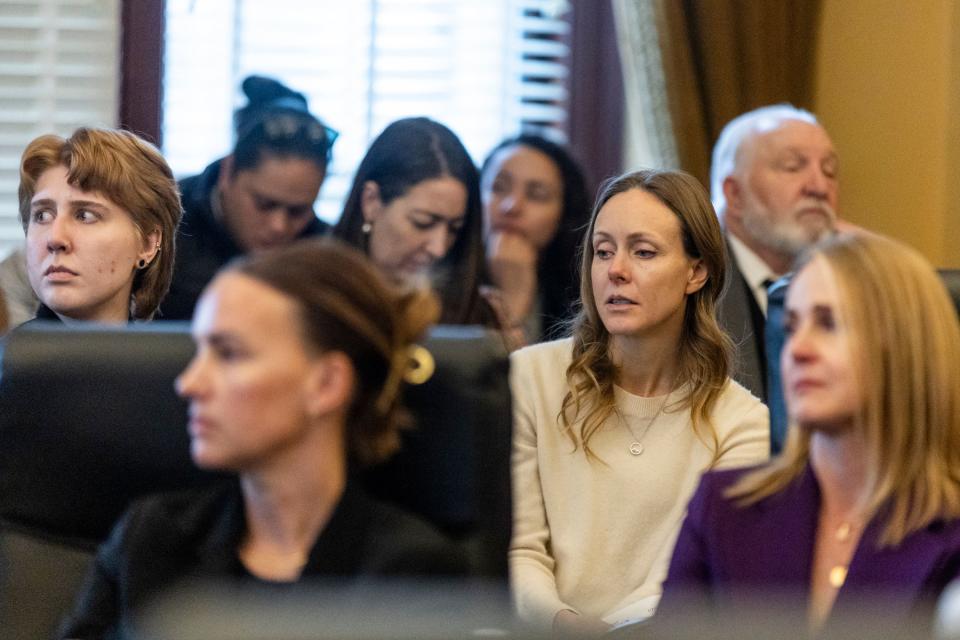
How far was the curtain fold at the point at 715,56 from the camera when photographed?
3.90 metres

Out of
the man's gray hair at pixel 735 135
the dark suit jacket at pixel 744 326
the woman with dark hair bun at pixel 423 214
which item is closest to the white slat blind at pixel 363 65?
the man's gray hair at pixel 735 135

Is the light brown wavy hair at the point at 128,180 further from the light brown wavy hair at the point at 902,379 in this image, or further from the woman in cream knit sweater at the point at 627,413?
the light brown wavy hair at the point at 902,379

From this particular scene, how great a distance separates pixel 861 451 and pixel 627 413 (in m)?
0.74

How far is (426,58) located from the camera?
406 cm

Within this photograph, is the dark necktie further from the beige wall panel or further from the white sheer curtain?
the white sheer curtain

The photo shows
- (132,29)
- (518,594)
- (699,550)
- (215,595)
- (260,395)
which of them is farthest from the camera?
(132,29)

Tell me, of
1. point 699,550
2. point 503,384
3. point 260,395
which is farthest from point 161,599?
point 699,550

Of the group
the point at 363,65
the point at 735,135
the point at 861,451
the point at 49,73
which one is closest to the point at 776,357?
the point at 861,451

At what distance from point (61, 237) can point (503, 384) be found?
102 cm

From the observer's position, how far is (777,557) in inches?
68.3

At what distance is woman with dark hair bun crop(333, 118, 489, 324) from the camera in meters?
3.02

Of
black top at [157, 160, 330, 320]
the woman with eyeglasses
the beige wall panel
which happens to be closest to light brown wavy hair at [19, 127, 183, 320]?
black top at [157, 160, 330, 320]

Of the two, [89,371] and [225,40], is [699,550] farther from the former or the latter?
[225,40]

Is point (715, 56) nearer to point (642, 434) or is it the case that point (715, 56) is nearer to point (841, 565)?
point (642, 434)
